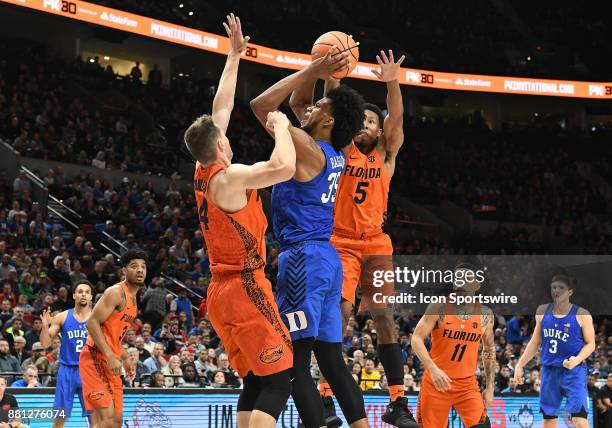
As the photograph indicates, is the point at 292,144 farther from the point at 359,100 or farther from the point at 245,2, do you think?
the point at 245,2

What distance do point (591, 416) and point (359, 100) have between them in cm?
1031

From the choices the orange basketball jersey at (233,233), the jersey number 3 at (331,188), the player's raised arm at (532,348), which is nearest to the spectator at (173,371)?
the player's raised arm at (532,348)

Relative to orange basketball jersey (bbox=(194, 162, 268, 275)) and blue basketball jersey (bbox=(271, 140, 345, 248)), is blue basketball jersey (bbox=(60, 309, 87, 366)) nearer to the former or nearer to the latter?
blue basketball jersey (bbox=(271, 140, 345, 248))

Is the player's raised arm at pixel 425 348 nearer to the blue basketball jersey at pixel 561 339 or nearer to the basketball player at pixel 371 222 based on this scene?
the basketball player at pixel 371 222

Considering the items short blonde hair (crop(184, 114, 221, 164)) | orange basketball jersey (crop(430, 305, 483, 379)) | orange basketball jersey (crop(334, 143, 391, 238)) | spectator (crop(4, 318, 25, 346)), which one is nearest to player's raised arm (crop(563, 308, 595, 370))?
orange basketball jersey (crop(430, 305, 483, 379))

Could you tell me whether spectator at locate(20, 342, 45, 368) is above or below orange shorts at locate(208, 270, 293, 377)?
below

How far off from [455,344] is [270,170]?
406 centimetres

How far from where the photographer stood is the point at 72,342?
10.9 metres

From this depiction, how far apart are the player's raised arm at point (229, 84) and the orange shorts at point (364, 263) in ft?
5.12

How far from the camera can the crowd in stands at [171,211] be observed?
551 inches

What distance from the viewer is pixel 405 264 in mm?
23141

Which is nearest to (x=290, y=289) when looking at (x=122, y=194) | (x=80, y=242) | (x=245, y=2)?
(x=80, y=242)

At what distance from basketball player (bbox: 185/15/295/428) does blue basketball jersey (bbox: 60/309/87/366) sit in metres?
5.84

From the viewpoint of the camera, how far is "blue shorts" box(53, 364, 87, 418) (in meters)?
10.8
